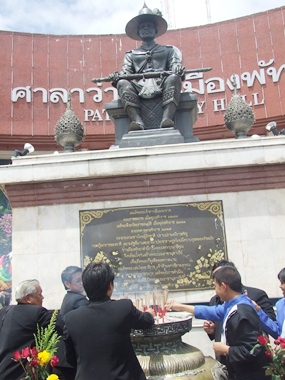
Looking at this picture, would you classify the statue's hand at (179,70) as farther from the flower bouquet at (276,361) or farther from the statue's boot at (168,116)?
the flower bouquet at (276,361)

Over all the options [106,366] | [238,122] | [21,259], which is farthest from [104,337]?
[238,122]

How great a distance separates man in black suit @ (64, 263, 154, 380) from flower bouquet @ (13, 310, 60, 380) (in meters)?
0.23

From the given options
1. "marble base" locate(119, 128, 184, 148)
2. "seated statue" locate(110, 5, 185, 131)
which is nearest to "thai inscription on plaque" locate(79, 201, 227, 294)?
"marble base" locate(119, 128, 184, 148)

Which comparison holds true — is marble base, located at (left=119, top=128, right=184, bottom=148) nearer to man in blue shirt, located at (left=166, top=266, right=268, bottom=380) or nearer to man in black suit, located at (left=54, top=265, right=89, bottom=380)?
man in black suit, located at (left=54, top=265, right=89, bottom=380)

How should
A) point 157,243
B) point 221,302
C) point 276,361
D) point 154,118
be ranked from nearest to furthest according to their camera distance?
point 276,361 → point 221,302 → point 157,243 → point 154,118

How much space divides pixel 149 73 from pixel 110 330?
13.6 ft

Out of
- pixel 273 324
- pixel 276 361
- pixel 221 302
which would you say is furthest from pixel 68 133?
pixel 276 361

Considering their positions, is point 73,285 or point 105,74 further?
point 105,74

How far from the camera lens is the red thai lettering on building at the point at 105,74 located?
12672 mm

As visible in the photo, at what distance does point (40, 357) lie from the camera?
2.30m

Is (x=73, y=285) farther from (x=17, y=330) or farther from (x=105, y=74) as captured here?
(x=105, y=74)

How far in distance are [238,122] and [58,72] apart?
9.42 meters

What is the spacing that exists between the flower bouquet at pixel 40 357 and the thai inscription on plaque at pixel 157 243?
1916 mm

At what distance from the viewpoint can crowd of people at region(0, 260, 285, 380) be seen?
2.02 metres
